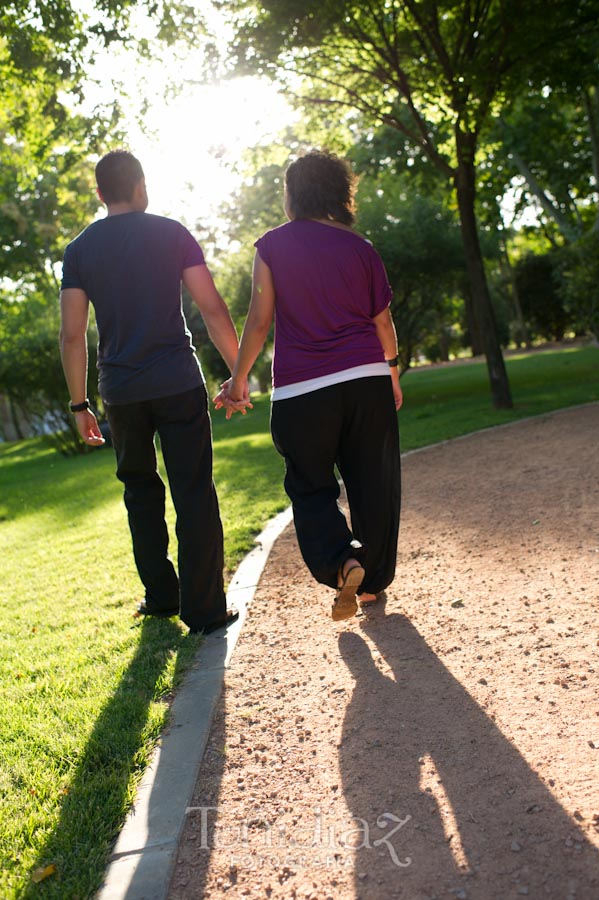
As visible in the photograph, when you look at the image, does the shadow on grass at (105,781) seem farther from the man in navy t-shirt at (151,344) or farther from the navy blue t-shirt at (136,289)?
the navy blue t-shirt at (136,289)

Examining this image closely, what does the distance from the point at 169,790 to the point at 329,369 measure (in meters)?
1.78

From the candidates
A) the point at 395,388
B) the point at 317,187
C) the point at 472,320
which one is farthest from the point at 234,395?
the point at 472,320

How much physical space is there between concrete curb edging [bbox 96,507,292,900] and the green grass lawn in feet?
0.16

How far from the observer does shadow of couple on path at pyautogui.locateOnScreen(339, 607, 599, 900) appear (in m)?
2.00

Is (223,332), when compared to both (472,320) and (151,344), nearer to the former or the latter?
(151,344)

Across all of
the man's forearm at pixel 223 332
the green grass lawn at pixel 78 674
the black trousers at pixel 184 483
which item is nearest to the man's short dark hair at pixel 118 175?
the man's forearm at pixel 223 332

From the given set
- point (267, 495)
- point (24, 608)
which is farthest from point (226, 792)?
point (267, 495)

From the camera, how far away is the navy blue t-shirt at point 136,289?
379 cm

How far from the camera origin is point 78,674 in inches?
145

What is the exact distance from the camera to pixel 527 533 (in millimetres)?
5125

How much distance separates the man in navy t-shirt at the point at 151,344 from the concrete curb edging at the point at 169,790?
0.49 m

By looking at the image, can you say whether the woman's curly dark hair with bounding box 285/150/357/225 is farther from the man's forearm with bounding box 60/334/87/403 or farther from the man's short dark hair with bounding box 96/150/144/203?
the man's forearm with bounding box 60/334/87/403

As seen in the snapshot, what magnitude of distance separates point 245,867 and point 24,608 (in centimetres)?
344
